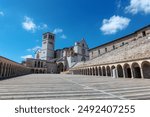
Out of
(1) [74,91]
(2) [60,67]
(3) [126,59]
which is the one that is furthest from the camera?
(2) [60,67]

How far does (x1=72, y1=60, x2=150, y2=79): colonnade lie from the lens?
53.7 ft

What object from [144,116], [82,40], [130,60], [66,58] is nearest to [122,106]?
[144,116]

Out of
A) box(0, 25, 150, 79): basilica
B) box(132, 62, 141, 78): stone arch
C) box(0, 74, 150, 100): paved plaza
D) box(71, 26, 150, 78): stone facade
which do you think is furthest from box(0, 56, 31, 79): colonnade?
box(132, 62, 141, 78): stone arch

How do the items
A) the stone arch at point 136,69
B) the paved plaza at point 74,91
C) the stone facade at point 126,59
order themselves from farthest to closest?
the stone arch at point 136,69, the stone facade at point 126,59, the paved plaza at point 74,91

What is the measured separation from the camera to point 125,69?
19.3 meters

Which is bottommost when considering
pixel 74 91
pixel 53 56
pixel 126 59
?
pixel 74 91

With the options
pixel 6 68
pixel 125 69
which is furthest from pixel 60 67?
pixel 125 69

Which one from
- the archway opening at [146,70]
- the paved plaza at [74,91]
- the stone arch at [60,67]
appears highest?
the stone arch at [60,67]

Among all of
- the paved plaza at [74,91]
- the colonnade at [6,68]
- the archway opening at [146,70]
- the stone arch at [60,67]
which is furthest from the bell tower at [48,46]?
the paved plaza at [74,91]

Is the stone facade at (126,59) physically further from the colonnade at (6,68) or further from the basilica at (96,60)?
the colonnade at (6,68)

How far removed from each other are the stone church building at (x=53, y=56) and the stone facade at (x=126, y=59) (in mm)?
12978

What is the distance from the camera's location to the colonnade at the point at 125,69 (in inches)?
644

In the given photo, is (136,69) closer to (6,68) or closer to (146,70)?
(146,70)

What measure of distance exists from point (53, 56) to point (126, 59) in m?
57.9
